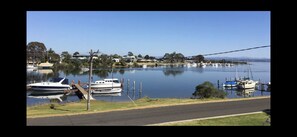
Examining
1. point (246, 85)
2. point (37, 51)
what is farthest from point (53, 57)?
point (246, 85)

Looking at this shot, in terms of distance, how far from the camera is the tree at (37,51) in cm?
7205

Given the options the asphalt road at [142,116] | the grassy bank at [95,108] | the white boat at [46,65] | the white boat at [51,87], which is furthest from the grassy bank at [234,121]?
the white boat at [46,65]

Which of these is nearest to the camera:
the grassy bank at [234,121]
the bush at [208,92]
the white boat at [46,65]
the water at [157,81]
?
the grassy bank at [234,121]

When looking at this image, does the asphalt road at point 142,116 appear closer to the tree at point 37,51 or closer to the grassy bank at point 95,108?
the grassy bank at point 95,108

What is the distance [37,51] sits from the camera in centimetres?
7538

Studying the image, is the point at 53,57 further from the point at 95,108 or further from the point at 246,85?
the point at 95,108

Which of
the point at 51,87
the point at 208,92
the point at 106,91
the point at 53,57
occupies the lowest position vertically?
the point at 106,91

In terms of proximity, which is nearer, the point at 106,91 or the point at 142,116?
the point at 142,116

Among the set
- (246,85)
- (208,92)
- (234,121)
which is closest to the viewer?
(234,121)

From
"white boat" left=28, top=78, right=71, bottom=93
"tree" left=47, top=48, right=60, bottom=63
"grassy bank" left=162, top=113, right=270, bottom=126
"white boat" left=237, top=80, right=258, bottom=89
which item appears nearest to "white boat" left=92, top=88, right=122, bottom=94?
"white boat" left=28, top=78, right=71, bottom=93

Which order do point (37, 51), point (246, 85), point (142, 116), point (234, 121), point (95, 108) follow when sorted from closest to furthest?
point (234, 121) → point (142, 116) → point (95, 108) → point (246, 85) → point (37, 51)

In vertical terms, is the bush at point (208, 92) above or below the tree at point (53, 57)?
below

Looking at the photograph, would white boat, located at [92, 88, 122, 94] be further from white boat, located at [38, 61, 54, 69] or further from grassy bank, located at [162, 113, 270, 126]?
white boat, located at [38, 61, 54, 69]
